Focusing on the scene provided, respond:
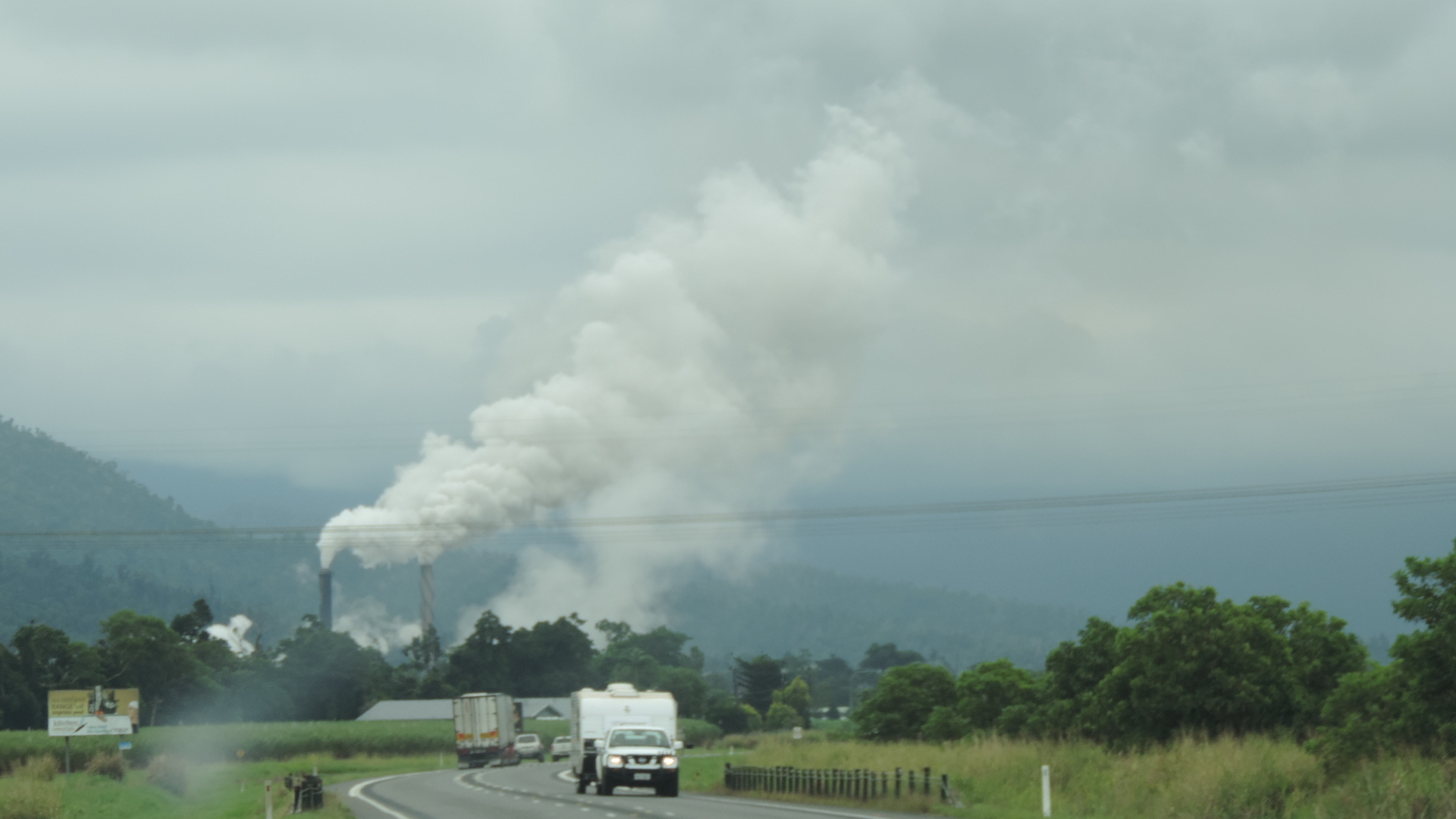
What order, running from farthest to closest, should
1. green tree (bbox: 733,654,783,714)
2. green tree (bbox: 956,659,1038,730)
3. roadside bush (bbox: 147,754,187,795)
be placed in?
green tree (bbox: 733,654,783,714), roadside bush (bbox: 147,754,187,795), green tree (bbox: 956,659,1038,730)

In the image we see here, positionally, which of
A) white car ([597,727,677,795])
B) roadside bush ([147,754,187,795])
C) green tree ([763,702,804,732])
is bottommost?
green tree ([763,702,804,732])

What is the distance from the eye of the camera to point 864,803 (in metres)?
34.7

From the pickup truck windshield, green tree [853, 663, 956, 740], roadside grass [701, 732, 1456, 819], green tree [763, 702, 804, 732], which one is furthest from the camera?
green tree [763, 702, 804, 732]

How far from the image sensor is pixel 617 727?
137ft

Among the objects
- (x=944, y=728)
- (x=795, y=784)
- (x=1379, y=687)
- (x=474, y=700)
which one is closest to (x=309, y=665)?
(x=474, y=700)

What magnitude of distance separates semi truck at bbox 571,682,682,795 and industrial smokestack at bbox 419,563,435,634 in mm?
75950

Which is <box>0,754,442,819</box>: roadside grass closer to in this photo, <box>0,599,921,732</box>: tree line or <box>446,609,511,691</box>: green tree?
<box>0,599,921,732</box>: tree line

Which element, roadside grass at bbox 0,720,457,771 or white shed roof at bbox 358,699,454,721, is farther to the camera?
white shed roof at bbox 358,699,454,721

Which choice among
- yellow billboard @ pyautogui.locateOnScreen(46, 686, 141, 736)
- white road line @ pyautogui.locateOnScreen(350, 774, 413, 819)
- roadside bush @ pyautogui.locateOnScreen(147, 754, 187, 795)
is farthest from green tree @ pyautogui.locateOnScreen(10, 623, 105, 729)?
white road line @ pyautogui.locateOnScreen(350, 774, 413, 819)

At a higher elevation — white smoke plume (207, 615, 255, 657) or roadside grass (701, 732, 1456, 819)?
roadside grass (701, 732, 1456, 819)

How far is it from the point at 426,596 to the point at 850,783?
364 feet

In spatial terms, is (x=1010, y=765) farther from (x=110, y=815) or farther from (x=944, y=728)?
(x=944, y=728)

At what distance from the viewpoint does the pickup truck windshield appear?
40344 millimetres

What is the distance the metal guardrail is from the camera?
33.8m
